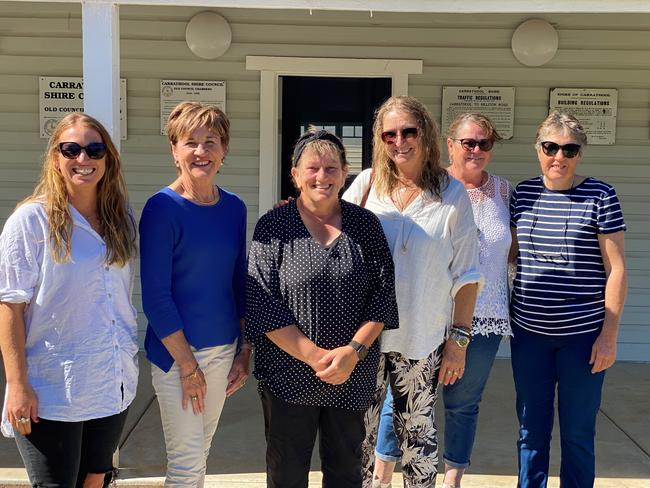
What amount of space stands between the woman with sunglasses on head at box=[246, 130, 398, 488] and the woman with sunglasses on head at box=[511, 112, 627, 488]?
0.68 meters

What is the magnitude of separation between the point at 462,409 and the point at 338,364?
0.87 metres

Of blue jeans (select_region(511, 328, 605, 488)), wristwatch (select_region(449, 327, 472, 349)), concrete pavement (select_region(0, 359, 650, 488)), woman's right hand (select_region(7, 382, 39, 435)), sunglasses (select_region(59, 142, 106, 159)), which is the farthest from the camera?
concrete pavement (select_region(0, 359, 650, 488))

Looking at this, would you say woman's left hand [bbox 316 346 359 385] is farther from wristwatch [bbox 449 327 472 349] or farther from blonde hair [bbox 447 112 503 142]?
blonde hair [bbox 447 112 503 142]

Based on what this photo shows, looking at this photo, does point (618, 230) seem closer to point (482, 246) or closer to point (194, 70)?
point (482, 246)

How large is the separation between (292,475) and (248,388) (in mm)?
2430

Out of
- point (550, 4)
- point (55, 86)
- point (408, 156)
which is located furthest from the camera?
point (55, 86)

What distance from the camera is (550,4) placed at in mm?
3133

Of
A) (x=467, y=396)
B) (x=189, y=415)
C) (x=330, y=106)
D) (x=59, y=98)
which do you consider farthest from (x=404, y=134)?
(x=59, y=98)

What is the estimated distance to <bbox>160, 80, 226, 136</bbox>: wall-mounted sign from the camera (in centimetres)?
541

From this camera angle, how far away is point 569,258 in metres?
2.71

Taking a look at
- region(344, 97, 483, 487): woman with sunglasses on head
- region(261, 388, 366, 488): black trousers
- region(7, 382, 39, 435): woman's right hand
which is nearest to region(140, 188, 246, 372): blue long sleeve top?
region(261, 388, 366, 488): black trousers

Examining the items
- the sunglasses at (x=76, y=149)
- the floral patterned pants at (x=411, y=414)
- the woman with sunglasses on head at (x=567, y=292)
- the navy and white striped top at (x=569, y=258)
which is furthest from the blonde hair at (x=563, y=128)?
the sunglasses at (x=76, y=149)

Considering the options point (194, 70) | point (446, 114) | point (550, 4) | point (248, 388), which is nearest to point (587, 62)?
point (446, 114)

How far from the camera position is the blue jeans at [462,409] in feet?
9.46
